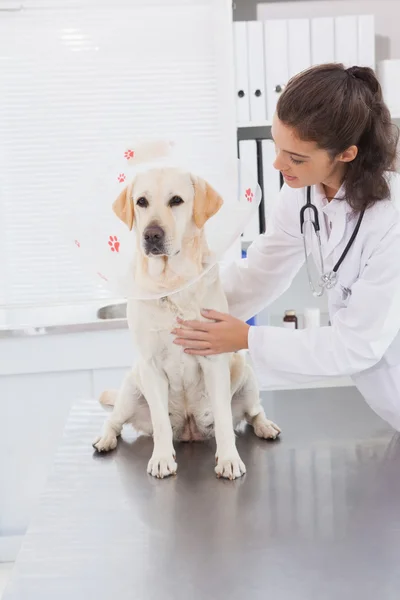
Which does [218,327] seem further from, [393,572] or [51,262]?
[51,262]

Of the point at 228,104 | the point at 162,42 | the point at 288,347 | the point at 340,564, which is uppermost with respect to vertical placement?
the point at 162,42

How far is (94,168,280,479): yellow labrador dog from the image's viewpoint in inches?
47.8

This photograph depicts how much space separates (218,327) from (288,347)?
14 cm

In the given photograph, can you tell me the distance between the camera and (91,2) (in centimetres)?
288

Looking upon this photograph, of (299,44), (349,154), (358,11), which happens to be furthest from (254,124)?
(349,154)

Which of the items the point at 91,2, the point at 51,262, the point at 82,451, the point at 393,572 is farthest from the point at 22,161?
the point at 393,572

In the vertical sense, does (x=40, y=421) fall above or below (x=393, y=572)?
below

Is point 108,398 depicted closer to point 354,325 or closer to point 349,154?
point 354,325

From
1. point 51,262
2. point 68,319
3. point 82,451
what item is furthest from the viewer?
point 51,262

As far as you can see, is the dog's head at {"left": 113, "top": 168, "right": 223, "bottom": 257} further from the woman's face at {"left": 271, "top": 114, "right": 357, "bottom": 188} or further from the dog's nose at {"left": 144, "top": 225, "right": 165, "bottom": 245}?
the woman's face at {"left": 271, "top": 114, "right": 357, "bottom": 188}

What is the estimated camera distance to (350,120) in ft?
3.98

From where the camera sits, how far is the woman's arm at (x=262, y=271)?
157cm

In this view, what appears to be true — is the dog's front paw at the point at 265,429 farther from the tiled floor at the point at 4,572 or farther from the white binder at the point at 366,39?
the white binder at the point at 366,39

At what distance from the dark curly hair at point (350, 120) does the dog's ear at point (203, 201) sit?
173 millimetres
